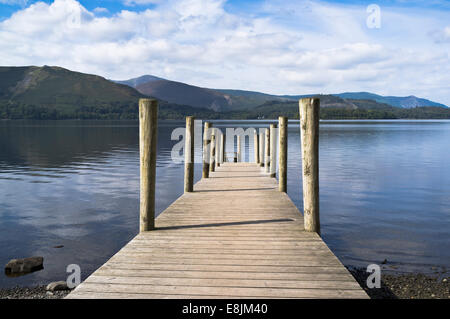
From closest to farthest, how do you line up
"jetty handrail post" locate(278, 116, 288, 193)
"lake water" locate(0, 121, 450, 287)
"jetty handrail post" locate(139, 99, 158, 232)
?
"jetty handrail post" locate(139, 99, 158, 232)
"lake water" locate(0, 121, 450, 287)
"jetty handrail post" locate(278, 116, 288, 193)

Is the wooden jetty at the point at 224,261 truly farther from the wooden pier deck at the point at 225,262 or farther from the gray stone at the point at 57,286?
the gray stone at the point at 57,286

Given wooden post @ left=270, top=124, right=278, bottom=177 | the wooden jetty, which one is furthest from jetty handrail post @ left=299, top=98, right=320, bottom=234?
wooden post @ left=270, top=124, right=278, bottom=177

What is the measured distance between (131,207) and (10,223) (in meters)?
4.56

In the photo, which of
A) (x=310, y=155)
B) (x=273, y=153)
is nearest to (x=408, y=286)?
(x=310, y=155)

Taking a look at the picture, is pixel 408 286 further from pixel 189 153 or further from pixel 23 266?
pixel 23 266

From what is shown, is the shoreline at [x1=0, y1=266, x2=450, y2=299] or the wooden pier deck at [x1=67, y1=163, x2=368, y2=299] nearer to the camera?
the wooden pier deck at [x1=67, y1=163, x2=368, y2=299]

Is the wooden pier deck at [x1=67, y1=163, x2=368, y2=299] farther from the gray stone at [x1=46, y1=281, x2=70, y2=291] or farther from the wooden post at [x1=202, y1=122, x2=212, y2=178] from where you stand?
the wooden post at [x1=202, y1=122, x2=212, y2=178]

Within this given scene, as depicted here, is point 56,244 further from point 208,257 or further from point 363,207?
point 363,207

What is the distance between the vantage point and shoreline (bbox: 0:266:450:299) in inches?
300

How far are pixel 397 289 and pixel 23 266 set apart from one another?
8683 mm

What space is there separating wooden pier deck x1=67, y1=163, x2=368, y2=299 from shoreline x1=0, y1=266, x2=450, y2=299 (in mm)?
2325

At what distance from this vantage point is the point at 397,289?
26.2 ft

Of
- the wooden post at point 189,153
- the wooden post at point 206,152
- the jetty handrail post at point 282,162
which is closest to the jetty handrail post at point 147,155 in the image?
the wooden post at point 189,153

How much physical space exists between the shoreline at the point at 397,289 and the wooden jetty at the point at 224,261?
7.55 feet
